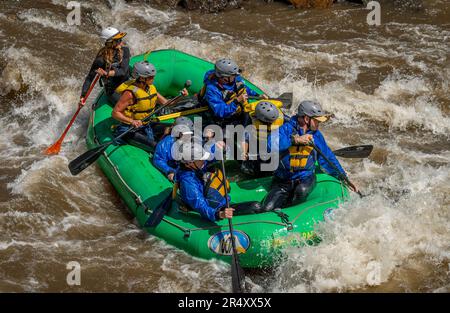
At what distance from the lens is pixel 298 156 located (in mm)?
6355

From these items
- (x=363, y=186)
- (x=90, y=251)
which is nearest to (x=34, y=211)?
(x=90, y=251)

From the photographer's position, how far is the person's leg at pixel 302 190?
6398 millimetres

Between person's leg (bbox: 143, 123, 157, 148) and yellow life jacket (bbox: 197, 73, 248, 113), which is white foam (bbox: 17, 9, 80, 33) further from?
yellow life jacket (bbox: 197, 73, 248, 113)

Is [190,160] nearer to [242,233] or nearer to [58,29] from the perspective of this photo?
[242,233]

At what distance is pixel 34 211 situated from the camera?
281 inches

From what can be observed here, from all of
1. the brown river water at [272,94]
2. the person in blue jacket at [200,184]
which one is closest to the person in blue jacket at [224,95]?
the person in blue jacket at [200,184]

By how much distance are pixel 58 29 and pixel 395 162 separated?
6.98 meters

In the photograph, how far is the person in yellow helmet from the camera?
23.4ft

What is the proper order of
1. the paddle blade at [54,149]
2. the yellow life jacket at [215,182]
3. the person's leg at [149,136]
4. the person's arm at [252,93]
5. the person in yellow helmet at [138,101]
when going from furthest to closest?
the paddle blade at [54,149] → the person's arm at [252,93] → the person's leg at [149,136] → the person in yellow helmet at [138,101] → the yellow life jacket at [215,182]

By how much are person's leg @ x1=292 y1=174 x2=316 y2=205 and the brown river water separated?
476 millimetres

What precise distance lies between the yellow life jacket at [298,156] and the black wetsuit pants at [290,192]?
0.51 ft

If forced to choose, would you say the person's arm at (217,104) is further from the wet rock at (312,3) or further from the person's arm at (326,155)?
the wet rock at (312,3)

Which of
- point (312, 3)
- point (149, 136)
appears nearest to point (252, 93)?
point (149, 136)

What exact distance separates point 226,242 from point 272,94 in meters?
4.56
